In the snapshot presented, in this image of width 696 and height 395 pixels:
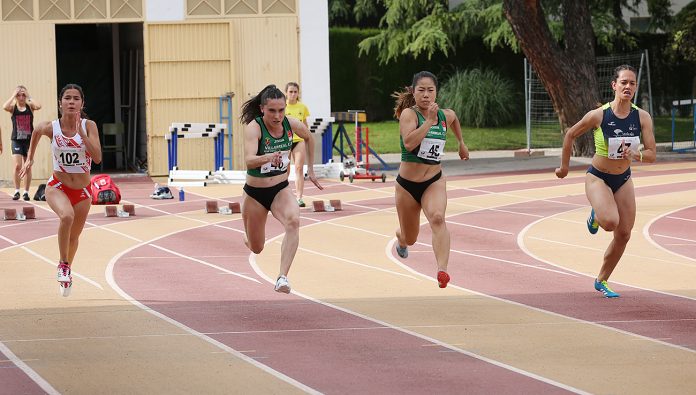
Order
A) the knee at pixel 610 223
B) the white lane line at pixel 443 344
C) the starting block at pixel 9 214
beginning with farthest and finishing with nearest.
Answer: the starting block at pixel 9 214, the knee at pixel 610 223, the white lane line at pixel 443 344

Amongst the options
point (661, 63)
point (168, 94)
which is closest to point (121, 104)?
point (168, 94)

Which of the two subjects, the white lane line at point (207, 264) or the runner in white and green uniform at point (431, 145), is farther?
the white lane line at point (207, 264)

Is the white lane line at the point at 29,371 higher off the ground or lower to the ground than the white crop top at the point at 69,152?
lower

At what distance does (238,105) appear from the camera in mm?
26891

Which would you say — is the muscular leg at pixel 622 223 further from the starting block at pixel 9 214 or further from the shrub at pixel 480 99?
the shrub at pixel 480 99

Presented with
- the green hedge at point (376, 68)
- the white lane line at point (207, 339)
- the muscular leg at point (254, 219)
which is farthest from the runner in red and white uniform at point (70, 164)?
the green hedge at point (376, 68)

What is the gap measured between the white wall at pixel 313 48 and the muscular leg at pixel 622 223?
1577 centimetres

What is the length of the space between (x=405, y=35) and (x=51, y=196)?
2789 centimetres

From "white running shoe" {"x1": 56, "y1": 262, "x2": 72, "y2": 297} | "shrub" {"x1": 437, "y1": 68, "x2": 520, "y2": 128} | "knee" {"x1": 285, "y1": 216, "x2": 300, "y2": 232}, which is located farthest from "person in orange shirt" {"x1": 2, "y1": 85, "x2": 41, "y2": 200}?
"shrub" {"x1": 437, "y1": 68, "x2": 520, "y2": 128}

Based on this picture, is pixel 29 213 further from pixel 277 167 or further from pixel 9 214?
pixel 277 167

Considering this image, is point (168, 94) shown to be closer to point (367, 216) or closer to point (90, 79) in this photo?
point (90, 79)

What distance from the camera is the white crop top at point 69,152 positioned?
1154 centimetres

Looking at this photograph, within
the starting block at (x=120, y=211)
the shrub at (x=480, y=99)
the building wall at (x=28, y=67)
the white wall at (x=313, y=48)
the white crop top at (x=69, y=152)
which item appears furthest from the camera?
the shrub at (x=480, y=99)

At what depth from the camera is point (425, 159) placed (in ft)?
36.9
